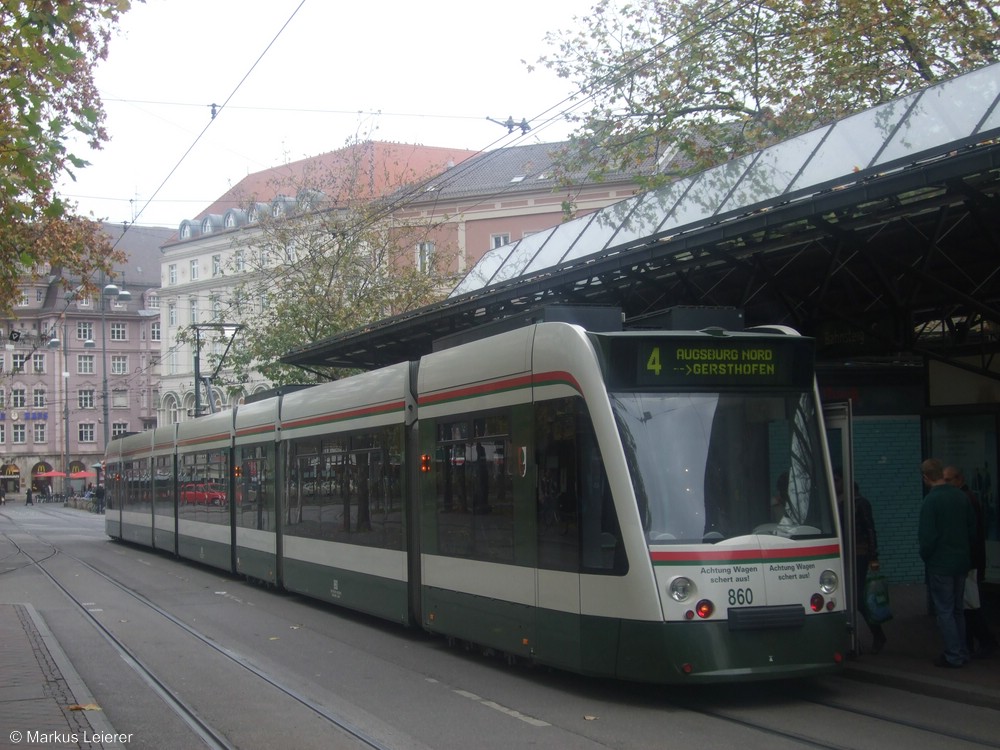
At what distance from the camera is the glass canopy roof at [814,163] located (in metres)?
9.98

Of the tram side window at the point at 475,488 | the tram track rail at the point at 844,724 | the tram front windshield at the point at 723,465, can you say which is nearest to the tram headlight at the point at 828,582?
the tram front windshield at the point at 723,465

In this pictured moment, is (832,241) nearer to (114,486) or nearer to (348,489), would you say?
(348,489)

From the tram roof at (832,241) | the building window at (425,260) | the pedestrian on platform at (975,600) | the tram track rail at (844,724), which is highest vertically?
the building window at (425,260)

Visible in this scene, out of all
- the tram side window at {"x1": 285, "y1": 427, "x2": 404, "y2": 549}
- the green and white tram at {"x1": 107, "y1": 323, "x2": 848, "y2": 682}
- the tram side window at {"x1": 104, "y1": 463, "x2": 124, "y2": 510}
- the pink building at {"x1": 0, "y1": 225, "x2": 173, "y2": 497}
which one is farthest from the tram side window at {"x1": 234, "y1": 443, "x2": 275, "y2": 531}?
the pink building at {"x1": 0, "y1": 225, "x2": 173, "y2": 497}

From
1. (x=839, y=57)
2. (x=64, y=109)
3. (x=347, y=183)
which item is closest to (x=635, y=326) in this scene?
(x=64, y=109)

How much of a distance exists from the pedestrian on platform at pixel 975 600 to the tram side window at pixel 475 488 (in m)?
3.87

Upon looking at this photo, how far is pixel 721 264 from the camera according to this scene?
1283 cm

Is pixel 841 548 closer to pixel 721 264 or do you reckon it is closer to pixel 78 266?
pixel 721 264

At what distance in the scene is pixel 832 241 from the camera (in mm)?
11484

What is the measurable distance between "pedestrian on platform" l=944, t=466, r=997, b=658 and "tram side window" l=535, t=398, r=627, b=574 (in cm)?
336

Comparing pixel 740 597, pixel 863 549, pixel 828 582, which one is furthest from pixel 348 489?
pixel 828 582

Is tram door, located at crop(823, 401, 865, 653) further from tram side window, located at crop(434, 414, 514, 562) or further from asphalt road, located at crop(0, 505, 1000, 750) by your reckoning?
tram side window, located at crop(434, 414, 514, 562)

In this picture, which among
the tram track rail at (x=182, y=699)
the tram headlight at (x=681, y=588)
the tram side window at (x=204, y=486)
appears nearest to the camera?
the tram track rail at (x=182, y=699)

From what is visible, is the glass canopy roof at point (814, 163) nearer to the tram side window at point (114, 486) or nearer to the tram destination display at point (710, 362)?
the tram destination display at point (710, 362)
